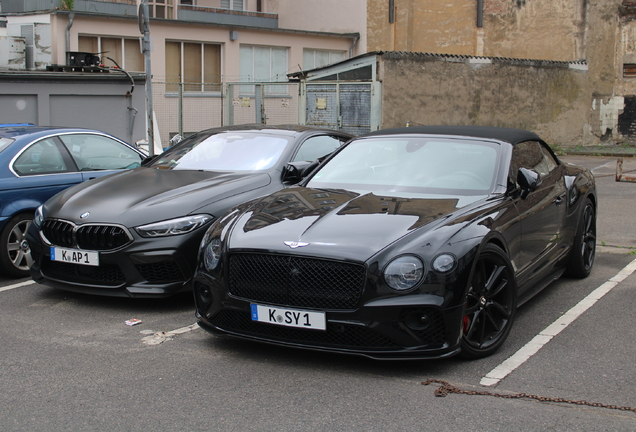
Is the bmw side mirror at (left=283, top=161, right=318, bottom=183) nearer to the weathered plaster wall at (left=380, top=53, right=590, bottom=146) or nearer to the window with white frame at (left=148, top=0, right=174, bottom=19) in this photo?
the weathered plaster wall at (left=380, top=53, right=590, bottom=146)

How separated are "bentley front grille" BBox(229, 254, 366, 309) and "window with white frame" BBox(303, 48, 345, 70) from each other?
25.1 m

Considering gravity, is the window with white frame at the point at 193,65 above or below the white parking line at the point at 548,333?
above

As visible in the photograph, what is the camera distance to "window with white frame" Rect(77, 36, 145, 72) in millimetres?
24953

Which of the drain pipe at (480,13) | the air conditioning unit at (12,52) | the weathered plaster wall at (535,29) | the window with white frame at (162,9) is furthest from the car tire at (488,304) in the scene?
the window with white frame at (162,9)

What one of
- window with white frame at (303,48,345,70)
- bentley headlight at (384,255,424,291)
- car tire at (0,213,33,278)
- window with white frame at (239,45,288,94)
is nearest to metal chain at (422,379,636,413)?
bentley headlight at (384,255,424,291)

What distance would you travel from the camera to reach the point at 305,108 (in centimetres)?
2112

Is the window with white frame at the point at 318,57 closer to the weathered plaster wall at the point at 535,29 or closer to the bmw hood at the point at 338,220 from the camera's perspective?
the weathered plaster wall at the point at 535,29

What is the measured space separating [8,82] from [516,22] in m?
18.7

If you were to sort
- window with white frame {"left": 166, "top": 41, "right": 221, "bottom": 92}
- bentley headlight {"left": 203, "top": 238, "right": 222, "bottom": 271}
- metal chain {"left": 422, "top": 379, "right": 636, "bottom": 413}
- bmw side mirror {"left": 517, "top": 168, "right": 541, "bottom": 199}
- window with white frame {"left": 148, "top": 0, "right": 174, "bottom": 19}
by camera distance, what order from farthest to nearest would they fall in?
window with white frame {"left": 148, "top": 0, "right": 174, "bottom": 19} → window with white frame {"left": 166, "top": 41, "right": 221, "bottom": 92} → bmw side mirror {"left": 517, "top": 168, "right": 541, "bottom": 199} → bentley headlight {"left": 203, "top": 238, "right": 222, "bottom": 271} → metal chain {"left": 422, "top": 379, "right": 636, "bottom": 413}

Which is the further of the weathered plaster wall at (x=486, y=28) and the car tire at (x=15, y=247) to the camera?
the weathered plaster wall at (x=486, y=28)

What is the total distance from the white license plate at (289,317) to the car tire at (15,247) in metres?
3.38

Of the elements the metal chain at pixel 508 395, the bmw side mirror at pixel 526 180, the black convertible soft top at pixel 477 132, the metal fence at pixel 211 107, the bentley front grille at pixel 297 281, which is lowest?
the metal chain at pixel 508 395

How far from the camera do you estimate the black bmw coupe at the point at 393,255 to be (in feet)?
13.7

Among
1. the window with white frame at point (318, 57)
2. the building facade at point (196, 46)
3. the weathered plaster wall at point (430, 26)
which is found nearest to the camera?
the building facade at point (196, 46)
